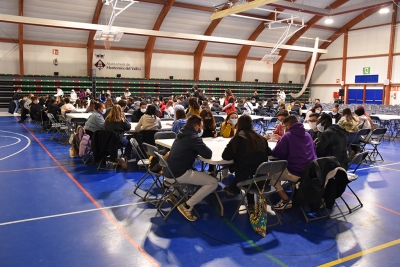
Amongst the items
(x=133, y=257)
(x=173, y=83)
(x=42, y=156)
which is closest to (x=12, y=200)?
(x=133, y=257)

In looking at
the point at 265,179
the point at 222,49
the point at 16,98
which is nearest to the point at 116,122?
the point at 265,179

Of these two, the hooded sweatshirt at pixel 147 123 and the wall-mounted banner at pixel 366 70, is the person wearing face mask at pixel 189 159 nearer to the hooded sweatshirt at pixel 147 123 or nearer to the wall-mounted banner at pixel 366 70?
the hooded sweatshirt at pixel 147 123

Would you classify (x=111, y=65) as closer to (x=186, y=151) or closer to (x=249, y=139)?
(x=186, y=151)

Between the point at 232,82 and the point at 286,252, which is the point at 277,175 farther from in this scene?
the point at 232,82

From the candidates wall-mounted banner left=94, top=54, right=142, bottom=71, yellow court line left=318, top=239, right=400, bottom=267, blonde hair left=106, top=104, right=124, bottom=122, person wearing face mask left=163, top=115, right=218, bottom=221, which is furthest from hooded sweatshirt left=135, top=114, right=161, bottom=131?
wall-mounted banner left=94, top=54, right=142, bottom=71

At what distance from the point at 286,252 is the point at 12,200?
3.56 meters

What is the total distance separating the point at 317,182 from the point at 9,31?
58.9 ft

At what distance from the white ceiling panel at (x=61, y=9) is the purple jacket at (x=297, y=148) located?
15001 mm

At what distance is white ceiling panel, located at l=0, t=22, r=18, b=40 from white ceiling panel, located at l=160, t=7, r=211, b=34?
7456 millimetres

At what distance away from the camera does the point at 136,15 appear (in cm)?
1756

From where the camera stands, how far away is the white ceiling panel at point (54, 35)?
17.3 metres

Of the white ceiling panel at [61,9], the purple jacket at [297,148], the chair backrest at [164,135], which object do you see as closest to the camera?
the purple jacket at [297,148]

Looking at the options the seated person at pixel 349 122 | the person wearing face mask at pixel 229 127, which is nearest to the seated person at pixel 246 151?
the person wearing face mask at pixel 229 127

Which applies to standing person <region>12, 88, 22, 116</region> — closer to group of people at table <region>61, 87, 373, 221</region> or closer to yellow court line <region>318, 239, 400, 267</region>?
group of people at table <region>61, 87, 373, 221</region>
